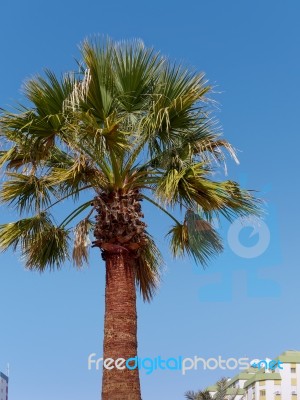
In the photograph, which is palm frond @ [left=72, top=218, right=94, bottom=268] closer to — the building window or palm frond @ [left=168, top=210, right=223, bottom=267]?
palm frond @ [left=168, top=210, right=223, bottom=267]

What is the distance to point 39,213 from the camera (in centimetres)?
1162

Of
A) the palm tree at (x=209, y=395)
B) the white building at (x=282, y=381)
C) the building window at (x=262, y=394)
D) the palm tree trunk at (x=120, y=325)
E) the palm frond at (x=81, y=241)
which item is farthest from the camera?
the building window at (x=262, y=394)

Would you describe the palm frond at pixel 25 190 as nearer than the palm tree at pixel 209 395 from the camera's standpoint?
Yes

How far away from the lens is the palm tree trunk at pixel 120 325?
983 cm

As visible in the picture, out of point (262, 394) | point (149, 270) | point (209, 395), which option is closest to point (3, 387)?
point (262, 394)

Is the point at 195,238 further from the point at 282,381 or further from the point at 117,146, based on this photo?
the point at 282,381

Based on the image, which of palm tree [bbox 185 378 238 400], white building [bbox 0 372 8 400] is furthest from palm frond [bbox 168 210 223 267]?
white building [bbox 0 372 8 400]

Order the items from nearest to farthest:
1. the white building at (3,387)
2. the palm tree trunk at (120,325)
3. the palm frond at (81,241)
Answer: the palm tree trunk at (120,325) → the palm frond at (81,241) → the white building at (3,387)

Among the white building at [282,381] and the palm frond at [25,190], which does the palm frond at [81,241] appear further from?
the white building at [282,381]

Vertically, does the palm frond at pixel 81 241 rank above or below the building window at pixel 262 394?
below

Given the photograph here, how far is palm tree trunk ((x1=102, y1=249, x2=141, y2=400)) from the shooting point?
9.83m

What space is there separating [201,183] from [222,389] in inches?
1651

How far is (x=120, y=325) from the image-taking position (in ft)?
33.3

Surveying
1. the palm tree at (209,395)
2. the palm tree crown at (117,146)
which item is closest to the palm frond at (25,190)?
the palm tree crown at (117,146)
